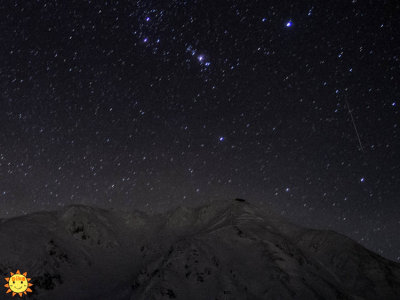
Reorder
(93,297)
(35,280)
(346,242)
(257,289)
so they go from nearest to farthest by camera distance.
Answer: (257,289)
(93,297)
(35,280)
(346,242)

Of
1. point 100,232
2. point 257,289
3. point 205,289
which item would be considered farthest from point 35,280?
point 257,289

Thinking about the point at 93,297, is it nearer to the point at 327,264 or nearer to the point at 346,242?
the point at 327,264

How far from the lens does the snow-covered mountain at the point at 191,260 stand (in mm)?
31625

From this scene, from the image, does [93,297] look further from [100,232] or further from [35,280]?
[100,232]

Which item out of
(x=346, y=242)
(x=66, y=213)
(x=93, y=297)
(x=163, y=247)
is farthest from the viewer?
(x=66, y=213)

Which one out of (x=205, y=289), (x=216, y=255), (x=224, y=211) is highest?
(x=224, y=211)

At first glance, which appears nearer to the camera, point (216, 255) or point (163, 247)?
point (216, 255)

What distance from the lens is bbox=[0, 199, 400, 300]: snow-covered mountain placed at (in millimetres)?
31625

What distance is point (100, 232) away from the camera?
5606cm

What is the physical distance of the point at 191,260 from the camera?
35406mm

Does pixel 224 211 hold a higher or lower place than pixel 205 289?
higher

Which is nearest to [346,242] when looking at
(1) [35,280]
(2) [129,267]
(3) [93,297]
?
(2) [129,267]

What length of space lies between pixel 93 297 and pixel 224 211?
108 ft

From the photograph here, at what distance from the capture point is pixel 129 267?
46125 mm
